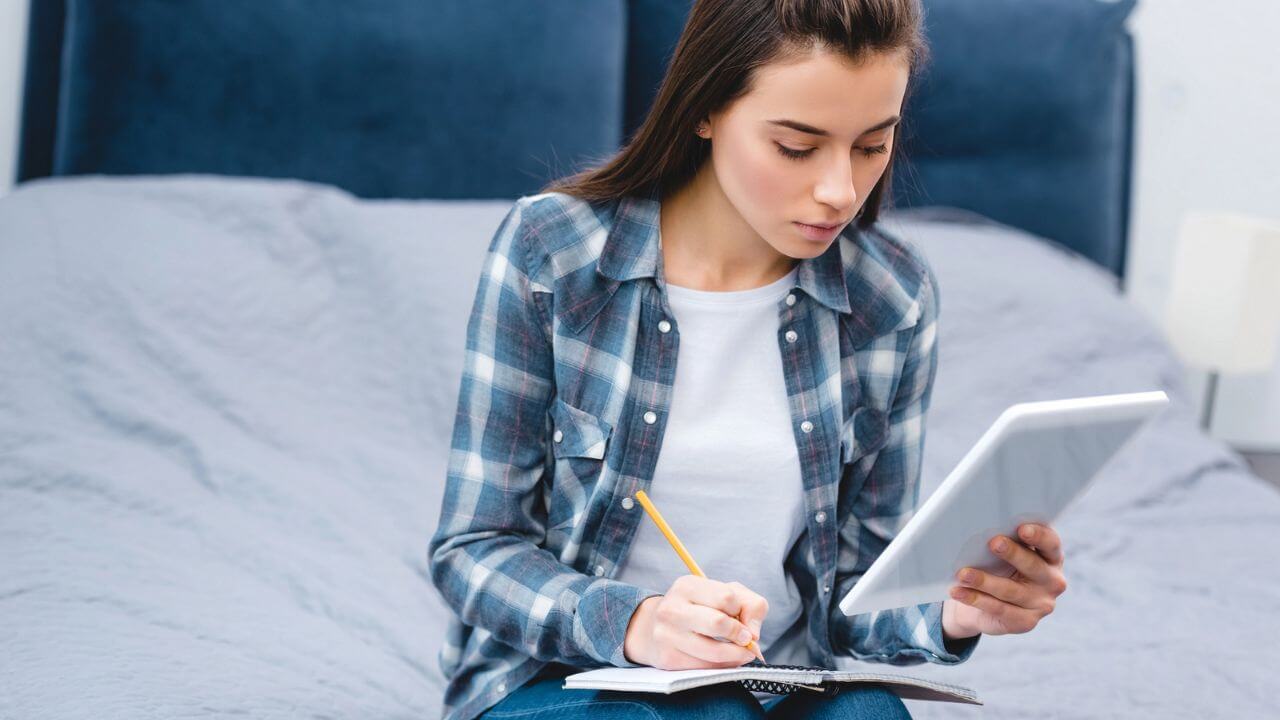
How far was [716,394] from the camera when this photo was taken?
984 millimetres

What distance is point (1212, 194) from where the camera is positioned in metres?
2.48

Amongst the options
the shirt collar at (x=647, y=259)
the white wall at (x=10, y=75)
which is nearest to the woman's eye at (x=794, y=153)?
the shirt collar at (x=647, y=259)

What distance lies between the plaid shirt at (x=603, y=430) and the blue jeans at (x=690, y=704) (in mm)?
30

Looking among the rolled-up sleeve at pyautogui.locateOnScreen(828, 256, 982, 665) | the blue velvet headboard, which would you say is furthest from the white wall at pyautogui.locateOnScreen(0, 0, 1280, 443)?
the rolled-up sleeve at pyautogui.locateOnScreen(828, 256, 982, 665)

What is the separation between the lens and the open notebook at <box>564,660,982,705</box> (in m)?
0.79

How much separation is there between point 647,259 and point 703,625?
33 centimetres

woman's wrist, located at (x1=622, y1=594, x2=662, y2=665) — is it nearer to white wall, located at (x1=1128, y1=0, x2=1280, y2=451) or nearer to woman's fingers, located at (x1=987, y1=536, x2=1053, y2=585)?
woman's fingers, located at (x1=987, y1=536, x2=1053, y2=585)

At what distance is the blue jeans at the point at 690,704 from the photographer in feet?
2.75

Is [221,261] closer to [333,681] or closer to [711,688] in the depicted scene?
[333,681]

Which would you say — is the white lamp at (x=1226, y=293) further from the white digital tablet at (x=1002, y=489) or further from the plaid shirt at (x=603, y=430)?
the white digital tablet at (x=1002, y=489)

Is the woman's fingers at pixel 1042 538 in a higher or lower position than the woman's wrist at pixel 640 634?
higher

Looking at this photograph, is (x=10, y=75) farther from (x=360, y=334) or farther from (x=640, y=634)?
(x=640, y=634)

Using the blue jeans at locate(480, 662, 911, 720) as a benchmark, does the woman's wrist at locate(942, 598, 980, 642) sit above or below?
above

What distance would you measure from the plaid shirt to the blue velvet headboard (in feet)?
3.15
